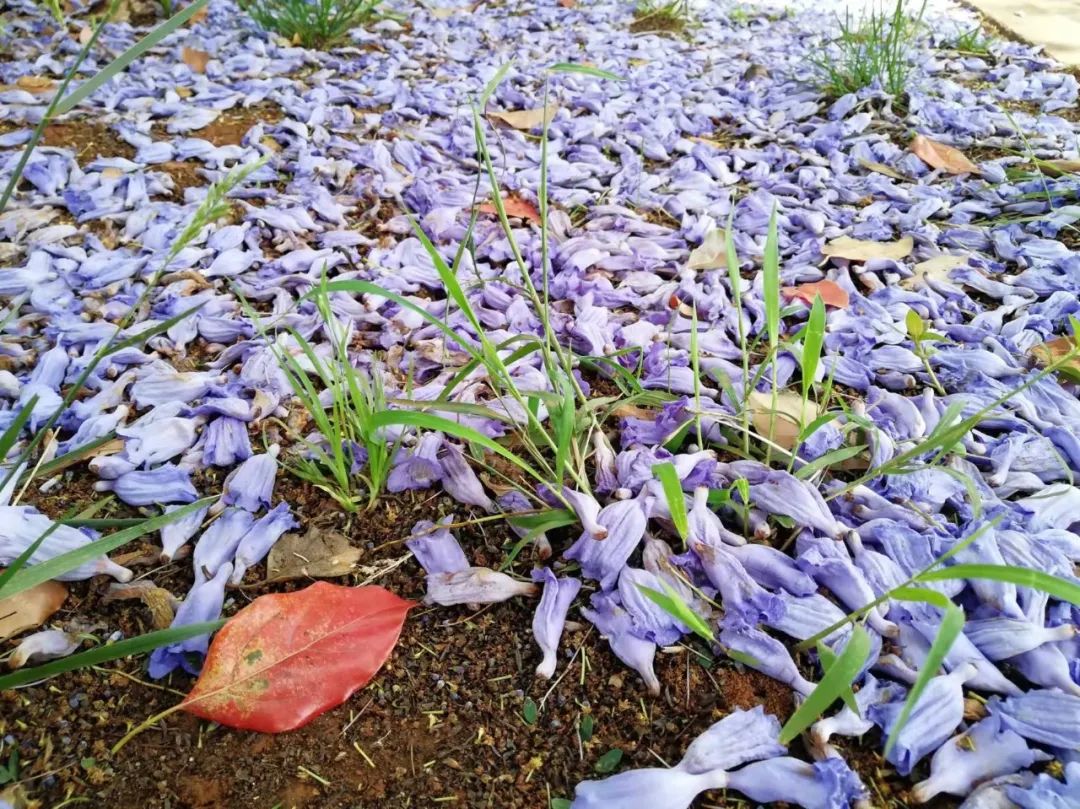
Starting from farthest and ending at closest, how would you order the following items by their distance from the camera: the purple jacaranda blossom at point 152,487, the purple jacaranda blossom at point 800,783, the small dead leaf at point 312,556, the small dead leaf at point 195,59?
the small dead leaf at point 195,59
the purple jacaranda blossom at point 152,487
the small dead leaf at point 312,556
the purple jacaranda blossom at point 800,783

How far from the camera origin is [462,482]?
1486mm

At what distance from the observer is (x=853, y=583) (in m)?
1.28

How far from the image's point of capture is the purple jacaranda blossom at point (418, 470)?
1.51 meters

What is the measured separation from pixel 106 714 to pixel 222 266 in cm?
124

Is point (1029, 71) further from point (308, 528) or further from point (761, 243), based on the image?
Answer: point (308, 528)

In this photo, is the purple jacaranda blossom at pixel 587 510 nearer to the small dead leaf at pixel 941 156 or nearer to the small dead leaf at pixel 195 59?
the small dead leaf at pixel 941 156

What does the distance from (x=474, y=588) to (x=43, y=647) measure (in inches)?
25.8

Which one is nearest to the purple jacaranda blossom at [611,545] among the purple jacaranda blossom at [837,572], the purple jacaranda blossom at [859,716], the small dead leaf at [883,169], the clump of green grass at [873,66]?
the purple jacaranda blossom at [837,572]

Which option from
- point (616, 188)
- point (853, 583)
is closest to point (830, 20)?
point (616, 188)

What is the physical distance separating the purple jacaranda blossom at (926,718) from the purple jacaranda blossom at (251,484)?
107 centimetres

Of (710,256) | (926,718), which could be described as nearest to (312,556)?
(926,718)

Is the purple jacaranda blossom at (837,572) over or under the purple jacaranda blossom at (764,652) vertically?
over

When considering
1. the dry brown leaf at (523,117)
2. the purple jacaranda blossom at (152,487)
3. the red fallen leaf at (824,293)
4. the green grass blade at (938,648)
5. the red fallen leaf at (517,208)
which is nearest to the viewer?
the green grass blade at (938,648)

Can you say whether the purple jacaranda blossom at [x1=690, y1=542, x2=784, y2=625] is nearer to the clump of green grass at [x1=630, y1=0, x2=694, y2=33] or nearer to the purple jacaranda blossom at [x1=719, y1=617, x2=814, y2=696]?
the purple jacaranda blossom at [x1=719, y1=617, x2=814, y2=696]
